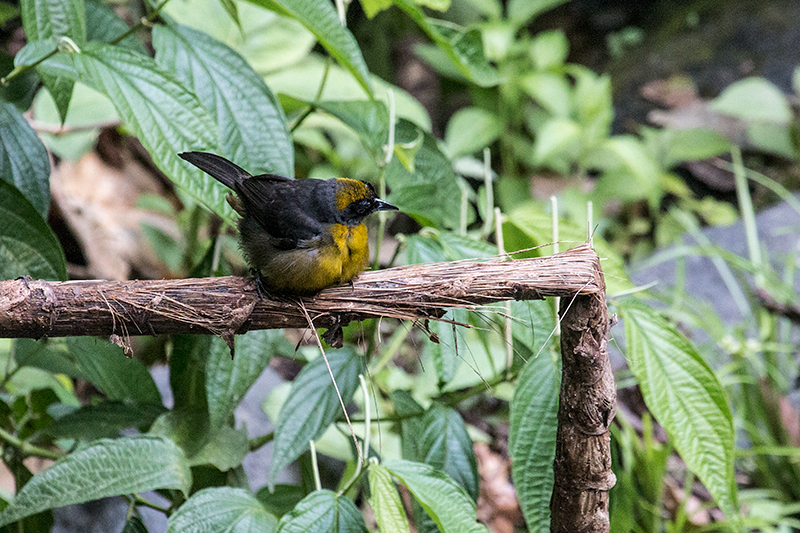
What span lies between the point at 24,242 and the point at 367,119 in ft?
2.76

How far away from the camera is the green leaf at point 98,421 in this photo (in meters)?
1.67

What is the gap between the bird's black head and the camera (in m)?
1.53

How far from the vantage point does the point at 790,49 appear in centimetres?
530

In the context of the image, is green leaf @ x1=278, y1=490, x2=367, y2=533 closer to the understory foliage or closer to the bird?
the understory foliage

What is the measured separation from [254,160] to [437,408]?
0.70 metres

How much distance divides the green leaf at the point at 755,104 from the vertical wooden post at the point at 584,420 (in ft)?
12.2

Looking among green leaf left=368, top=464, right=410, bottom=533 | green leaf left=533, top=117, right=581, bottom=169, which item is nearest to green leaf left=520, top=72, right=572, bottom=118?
green leaf left=533, top=117, right=581, bottom=169

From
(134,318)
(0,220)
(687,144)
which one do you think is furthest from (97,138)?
(687,144)

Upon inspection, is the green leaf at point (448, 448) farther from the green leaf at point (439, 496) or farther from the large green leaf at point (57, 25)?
the large green leaf at point (57, 25)

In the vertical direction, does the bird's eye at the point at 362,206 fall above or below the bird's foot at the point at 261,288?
above

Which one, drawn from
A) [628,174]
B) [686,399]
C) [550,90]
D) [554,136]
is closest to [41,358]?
[686,399]

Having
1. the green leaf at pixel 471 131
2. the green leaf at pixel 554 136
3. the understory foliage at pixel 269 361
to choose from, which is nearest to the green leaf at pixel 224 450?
the understory foliage at pixel 269 361

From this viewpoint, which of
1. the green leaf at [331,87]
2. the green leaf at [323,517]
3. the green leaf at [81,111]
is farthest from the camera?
the green leaf at [331,87]

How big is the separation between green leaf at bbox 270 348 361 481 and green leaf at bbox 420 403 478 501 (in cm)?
20
